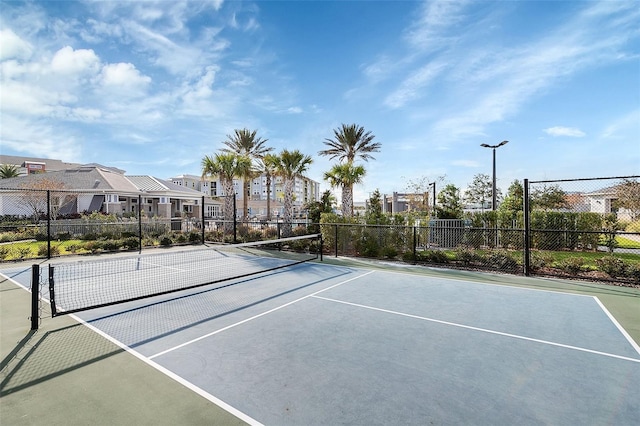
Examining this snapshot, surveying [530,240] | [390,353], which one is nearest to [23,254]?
[390,353]

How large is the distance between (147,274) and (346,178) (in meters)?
12.7

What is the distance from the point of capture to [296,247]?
15898 millimetres

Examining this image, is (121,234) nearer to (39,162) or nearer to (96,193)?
(96,193)

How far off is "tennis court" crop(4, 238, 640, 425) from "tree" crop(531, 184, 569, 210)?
47.2 feet

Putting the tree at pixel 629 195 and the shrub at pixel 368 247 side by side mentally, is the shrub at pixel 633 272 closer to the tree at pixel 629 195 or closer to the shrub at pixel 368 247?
the tree at pixel 629 195

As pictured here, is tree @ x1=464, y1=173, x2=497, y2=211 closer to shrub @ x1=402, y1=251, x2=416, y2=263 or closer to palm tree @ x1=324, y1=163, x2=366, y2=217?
palm tree @ x1=324, y1=163, x2=366, y2=217

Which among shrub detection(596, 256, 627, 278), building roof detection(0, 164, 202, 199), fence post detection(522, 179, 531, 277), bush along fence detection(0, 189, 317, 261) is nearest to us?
shrub detection(596, 256, 627, 278)

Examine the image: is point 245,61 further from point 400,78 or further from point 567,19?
point 567,19

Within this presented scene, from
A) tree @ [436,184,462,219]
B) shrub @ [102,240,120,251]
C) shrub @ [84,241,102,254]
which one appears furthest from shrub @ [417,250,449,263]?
shrub @ [84,241,102,254]

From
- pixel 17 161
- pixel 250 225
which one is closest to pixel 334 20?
pixel 250 225

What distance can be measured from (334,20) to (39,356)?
13816mm

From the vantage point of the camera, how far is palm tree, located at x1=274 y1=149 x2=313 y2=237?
18.2 metres

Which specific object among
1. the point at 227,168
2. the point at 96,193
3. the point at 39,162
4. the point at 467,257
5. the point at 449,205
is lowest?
the point at 467,257

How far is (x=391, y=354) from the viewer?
14.7 feet
